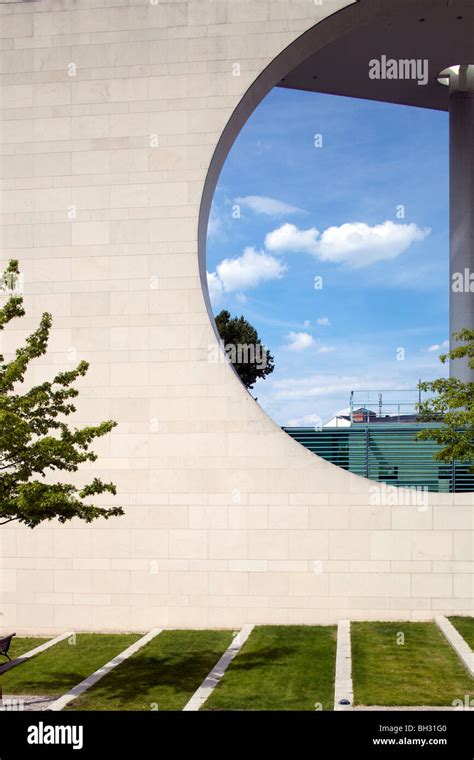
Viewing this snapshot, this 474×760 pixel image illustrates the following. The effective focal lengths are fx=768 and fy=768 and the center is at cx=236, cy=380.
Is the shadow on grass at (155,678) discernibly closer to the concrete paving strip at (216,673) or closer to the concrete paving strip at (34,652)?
the concrete paving strip at (216,673)

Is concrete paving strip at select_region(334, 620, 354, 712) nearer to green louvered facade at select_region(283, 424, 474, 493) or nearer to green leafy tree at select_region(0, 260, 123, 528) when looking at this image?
green leafy tree at select_region(0, 260, 123, 528)

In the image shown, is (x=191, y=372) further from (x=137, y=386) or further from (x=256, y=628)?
(x=256, y=628)

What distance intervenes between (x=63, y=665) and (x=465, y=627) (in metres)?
6.15

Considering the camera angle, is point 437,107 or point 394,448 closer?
point 394,448

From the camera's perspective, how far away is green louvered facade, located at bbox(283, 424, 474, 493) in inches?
614

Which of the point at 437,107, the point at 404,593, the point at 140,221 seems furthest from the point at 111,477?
the point at 437,107

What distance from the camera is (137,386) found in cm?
1338

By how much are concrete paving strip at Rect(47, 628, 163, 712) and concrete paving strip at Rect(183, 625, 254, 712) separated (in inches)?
57.1

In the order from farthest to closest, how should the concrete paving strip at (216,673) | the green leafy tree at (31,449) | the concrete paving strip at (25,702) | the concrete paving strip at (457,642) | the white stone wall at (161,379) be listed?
the white stone wall at (161,379), the concrete paving strip at (457,642), the concrete paving strip at (25,702), the concrete paving strip at (216,673), the green leafy tree at (31,449)

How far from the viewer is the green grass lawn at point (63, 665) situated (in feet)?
33.0

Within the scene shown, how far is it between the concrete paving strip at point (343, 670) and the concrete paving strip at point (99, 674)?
3103mm

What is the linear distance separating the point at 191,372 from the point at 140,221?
9.20ft

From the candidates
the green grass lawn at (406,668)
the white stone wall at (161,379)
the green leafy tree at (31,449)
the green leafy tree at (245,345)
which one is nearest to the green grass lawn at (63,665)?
the white stone wall at (161,379)

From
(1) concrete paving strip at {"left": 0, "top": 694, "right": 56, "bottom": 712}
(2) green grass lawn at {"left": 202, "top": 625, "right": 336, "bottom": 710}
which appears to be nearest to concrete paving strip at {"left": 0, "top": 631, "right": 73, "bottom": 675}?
(1) concrete paving strip at {"left": 0, "top": 694, "right": 56, "bottom": 712}
